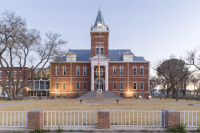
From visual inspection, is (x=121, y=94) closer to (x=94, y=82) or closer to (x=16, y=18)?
(x=94, y=82)

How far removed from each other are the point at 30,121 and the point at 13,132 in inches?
35.3

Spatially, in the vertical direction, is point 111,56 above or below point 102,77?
above

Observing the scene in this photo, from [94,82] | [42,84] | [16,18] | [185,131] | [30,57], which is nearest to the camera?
[185,131]

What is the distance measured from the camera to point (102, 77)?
153ft

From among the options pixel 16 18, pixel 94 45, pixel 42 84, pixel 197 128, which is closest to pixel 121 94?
pixel 94 45

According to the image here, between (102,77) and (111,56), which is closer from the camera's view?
Answer: (102,77)

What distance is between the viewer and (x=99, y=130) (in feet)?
27.0

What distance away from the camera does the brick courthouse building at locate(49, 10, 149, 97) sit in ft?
154

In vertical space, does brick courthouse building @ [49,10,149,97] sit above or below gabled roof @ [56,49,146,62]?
below

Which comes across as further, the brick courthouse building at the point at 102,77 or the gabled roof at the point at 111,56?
the gabled roof at the point at 111,56

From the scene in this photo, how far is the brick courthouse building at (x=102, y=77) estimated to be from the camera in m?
47.0

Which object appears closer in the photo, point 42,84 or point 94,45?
point 94,45

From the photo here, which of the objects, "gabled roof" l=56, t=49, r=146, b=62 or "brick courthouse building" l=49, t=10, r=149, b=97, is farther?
"gabled roof" l=56, t=49, r=146, b=62

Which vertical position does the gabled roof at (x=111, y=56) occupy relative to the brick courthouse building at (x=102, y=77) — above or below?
above
